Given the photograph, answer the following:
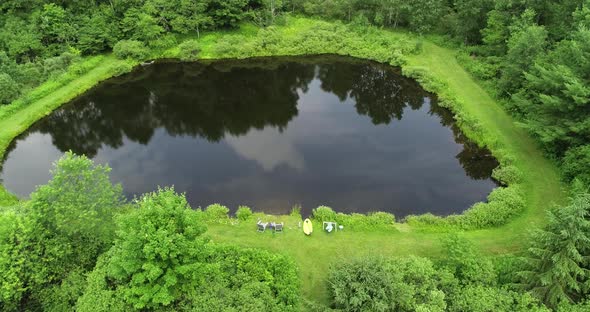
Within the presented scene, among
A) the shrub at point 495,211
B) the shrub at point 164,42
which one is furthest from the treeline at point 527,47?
the shrub at point 164,42

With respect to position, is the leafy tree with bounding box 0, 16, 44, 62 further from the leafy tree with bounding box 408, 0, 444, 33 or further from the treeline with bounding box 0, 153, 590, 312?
the leafy tree with bounding box 408, 0, 444, 33

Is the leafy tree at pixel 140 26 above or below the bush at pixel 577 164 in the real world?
above

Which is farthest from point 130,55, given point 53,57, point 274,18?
point 274,18

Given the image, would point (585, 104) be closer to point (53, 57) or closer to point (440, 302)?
point (440, 302)

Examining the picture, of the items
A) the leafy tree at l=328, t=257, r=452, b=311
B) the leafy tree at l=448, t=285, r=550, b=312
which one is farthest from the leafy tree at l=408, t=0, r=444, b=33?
the leafy tree at l=448, t=285, r=550, b=312

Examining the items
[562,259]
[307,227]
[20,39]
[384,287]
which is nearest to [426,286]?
[384,287]

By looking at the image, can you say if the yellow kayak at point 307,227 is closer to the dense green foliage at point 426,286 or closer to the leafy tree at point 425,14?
the dense green foliage at point 426,286

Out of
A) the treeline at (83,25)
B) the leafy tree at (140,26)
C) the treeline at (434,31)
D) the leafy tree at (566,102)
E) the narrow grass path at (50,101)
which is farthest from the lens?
the leafy tree at (140,26)
